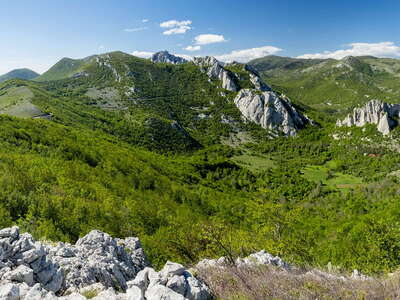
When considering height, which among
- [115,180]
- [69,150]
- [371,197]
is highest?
[69,150]

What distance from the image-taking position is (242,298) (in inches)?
379

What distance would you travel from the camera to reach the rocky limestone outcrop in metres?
9.50

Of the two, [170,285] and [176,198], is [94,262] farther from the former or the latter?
[176,198]

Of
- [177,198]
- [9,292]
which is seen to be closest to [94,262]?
[9,292]

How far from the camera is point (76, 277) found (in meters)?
12.4

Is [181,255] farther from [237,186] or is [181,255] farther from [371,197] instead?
[371,197]

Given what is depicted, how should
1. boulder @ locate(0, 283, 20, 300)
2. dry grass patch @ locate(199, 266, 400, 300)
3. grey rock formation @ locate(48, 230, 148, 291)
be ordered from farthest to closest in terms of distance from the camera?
grey rock formation @ locate(48, 230, 148, 291) < dry grass patch @ locate(199, 266, 400, 300) < boulder @ locate(0, 283, 20, 300)

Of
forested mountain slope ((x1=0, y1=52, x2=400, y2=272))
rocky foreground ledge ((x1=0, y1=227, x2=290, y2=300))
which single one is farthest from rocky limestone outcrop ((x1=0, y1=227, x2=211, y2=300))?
forested mountain slope ((x1=0, y1=52, x2=400, y2=272))

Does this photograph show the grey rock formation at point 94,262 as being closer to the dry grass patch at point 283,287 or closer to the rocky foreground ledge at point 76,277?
the rocky foreground ledge at point 76,277

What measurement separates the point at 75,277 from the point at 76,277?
0.15 feet

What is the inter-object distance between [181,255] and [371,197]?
12640cm

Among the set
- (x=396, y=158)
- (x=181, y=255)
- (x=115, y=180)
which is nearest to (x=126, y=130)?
(x=115, y=180)

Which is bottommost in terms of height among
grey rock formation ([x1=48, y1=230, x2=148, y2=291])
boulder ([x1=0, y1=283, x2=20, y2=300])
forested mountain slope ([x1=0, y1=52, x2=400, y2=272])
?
forested mountain slope ([x1=0, y1=52, x2=400, y2=272])

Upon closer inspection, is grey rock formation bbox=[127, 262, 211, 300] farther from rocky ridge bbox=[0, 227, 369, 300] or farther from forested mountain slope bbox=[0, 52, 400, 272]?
forested mountain slope bbox=[0, 52, 400, 272]
